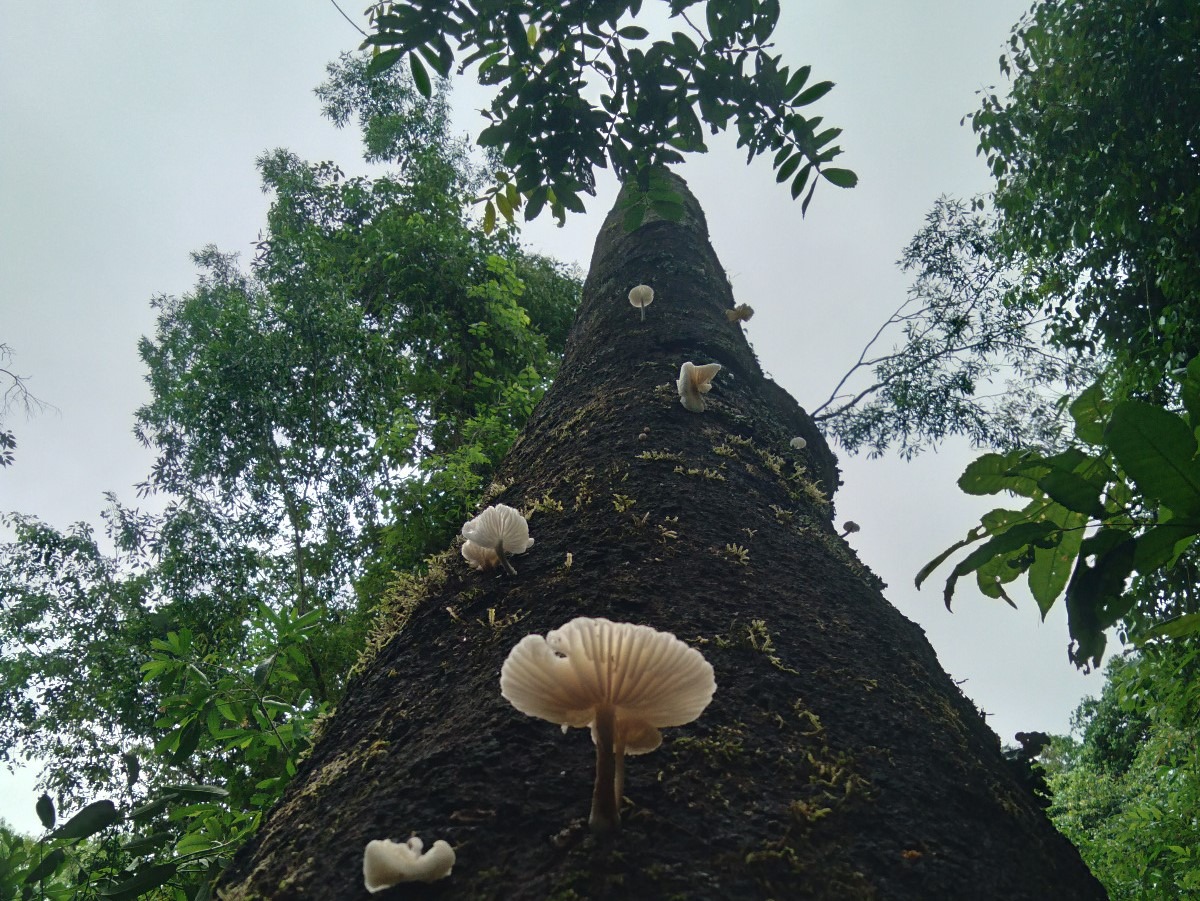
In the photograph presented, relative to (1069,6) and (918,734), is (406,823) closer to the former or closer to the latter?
(918,734)

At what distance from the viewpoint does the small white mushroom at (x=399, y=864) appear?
2.42 feet

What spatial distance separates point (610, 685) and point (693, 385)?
1404 millimetres

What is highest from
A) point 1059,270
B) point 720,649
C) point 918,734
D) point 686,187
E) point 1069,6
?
point 1069,6

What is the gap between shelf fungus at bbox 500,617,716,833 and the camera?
0.79m

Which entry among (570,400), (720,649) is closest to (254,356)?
(570,400)

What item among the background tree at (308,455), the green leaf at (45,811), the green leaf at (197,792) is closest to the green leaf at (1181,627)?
the green leaf at (197,792)

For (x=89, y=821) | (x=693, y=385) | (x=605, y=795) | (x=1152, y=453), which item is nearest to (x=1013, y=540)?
(x=1152, y=453)

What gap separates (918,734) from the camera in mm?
1099

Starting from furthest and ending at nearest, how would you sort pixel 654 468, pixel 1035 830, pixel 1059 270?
1. pixel 1059 270
2. pixel 654 468
3. pixel 1035 830

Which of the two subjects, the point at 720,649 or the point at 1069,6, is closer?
the point at 720,649

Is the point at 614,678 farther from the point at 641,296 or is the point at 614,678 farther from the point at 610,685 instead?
the point at 641,296

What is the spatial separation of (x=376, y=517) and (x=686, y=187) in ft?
16.9

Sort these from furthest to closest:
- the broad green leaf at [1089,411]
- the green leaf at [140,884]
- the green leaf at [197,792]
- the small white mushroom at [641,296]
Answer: the small white mushroom at [641,296], the green leaf at [197,792], the green leaf at [140,884], the broad green leaf at [1089,411]

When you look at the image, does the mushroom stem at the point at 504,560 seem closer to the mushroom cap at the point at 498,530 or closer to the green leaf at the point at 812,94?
Result: the mushroom cap at the point at 498,530
